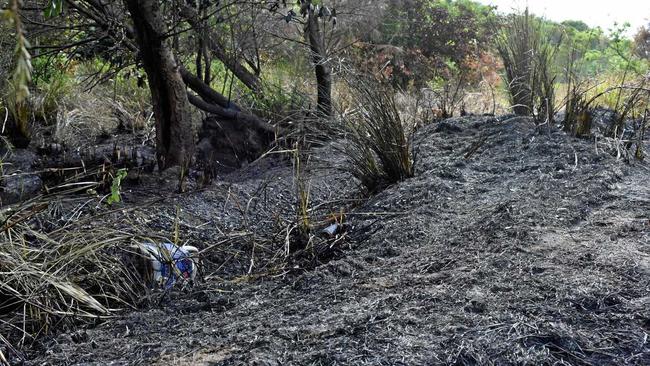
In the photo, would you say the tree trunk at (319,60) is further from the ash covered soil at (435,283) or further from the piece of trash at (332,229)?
the piece of trash at (332,229)

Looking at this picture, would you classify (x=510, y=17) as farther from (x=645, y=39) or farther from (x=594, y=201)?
(x=645, y=39)

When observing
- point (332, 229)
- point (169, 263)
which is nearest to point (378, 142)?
point (332, 229)

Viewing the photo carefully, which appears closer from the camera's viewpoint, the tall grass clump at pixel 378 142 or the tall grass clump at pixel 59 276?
the tall grass clump at pixel 59 276

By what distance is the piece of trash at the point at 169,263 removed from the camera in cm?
459

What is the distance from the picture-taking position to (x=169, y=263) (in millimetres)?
4590

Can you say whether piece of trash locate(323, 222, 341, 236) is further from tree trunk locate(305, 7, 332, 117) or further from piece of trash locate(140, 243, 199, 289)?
tree trunk locate(305, 7, 332, 117)

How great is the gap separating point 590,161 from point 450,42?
1030 centimetres

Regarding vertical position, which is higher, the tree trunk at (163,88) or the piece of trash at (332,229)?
the tree trunk at (163,88)

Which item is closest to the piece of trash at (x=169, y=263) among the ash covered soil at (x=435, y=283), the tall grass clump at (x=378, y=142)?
the ash covered soil at (x=435, y=283)

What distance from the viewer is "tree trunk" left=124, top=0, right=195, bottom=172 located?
6.71 m

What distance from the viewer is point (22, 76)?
4.10 ft

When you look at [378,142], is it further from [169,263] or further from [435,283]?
[435,283]

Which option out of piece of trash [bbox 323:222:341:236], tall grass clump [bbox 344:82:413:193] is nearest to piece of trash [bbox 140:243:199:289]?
piece of trash [bbox 323:222:341:236]

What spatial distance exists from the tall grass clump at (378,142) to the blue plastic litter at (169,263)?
6.41 ft
